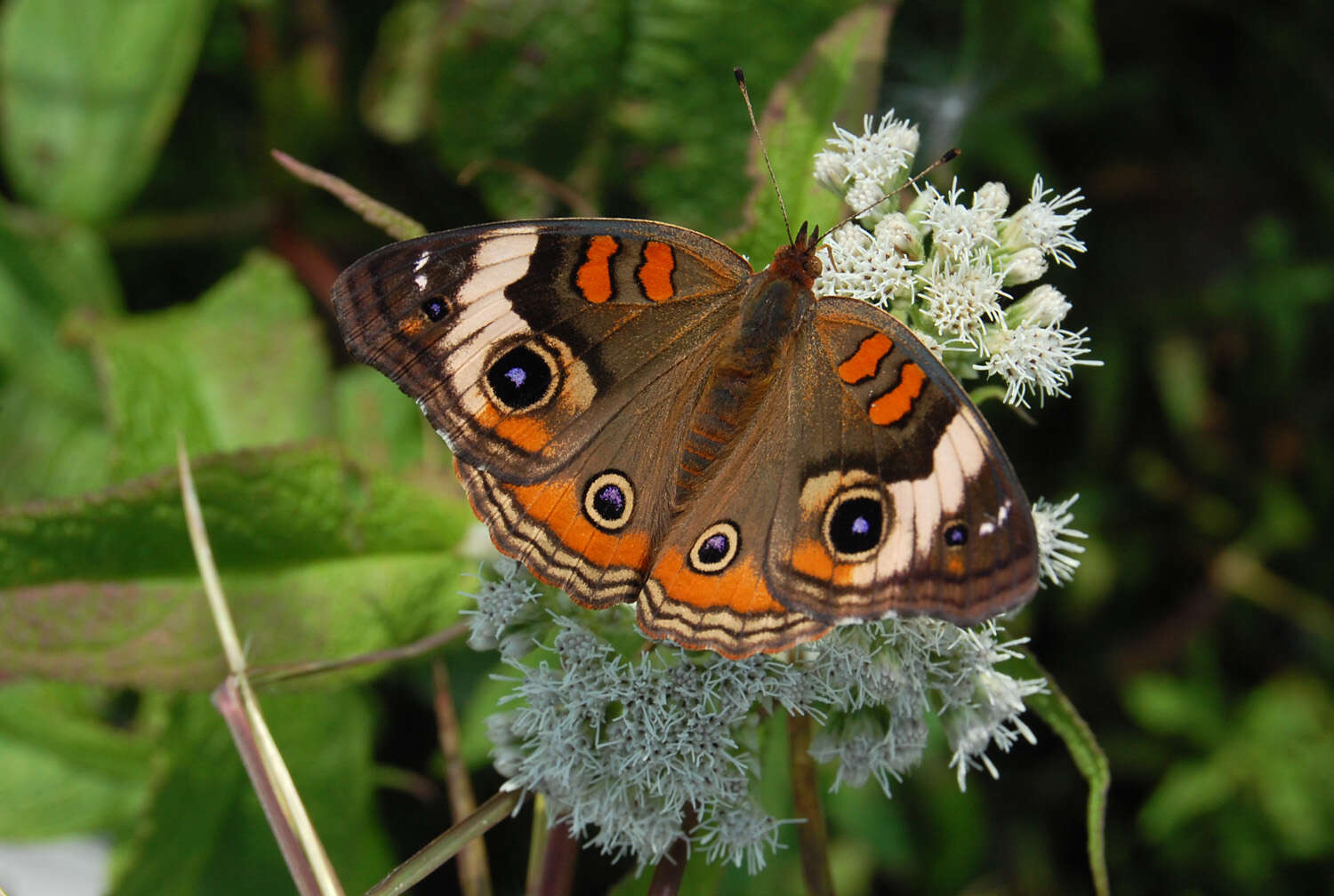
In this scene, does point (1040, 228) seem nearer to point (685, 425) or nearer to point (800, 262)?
point (800, 262)

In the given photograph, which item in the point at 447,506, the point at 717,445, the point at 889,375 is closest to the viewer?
the point at 889,375

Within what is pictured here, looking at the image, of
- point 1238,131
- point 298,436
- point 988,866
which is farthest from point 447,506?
point 1238,131

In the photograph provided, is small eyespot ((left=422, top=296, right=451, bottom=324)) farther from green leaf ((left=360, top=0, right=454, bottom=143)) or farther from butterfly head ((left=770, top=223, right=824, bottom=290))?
green leaf ((left=360, top=0, right=454, bottom=143))

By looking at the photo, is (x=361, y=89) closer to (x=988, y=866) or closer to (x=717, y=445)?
(x=717, y=445)

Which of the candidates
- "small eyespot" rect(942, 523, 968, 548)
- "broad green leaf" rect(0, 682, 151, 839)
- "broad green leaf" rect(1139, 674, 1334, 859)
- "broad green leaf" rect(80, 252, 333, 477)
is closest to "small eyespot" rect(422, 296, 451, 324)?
"small eyespot" rect(942, 523, 968, 548)

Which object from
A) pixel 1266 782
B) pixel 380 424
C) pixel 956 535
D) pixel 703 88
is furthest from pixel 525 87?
pixel 1266 782
